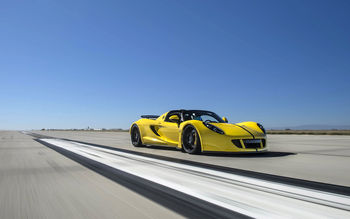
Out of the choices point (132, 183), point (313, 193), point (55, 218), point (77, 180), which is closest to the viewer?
point (55, 218)

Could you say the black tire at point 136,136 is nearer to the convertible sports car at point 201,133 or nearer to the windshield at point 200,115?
the convertible sports car at point 201,133

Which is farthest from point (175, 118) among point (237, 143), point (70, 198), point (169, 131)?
point (70, 198)

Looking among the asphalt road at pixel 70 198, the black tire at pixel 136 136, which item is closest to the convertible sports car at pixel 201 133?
the black tire at pixel 136 136

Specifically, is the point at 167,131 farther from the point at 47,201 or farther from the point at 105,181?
the point at 47,201

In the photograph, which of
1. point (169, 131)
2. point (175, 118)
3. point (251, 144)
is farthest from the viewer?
point (169, 131)

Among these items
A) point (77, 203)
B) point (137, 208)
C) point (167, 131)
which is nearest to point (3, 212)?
point (77, 203)

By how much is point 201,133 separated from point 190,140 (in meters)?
0.55

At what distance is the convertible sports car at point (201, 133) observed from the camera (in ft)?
20.5

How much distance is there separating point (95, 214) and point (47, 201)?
709 mm

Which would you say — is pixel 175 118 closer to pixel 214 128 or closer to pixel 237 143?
pixel 214 128

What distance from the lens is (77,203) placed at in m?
2.52

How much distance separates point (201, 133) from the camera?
6.55 m

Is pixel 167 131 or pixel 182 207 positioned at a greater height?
pixel 167 131

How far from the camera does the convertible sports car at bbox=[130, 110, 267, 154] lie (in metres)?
6.24
